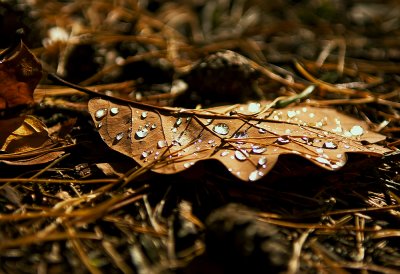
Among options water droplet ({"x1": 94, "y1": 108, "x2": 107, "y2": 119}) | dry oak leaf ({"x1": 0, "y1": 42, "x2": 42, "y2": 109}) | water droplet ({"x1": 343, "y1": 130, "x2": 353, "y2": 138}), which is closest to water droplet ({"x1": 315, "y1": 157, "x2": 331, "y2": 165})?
water droplet ({"x1": 343, "y1": 130, "x2": 353, "y2": 138})

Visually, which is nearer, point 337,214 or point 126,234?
point 126,234

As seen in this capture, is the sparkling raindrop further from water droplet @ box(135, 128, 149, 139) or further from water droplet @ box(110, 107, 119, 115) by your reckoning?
water droplet @ box(110, 107, 119, 115)

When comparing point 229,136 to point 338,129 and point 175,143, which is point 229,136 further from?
point 338,129

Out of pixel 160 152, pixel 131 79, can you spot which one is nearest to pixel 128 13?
pixel 131 79

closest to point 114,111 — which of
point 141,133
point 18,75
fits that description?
point 141,133

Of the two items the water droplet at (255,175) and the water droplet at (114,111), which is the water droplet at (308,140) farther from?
the water droplet at (114,111)

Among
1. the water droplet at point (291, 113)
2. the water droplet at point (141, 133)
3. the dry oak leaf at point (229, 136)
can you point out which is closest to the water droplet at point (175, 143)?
the dry oak leaf at point (229, 136)

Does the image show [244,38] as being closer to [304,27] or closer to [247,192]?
[304,27]
